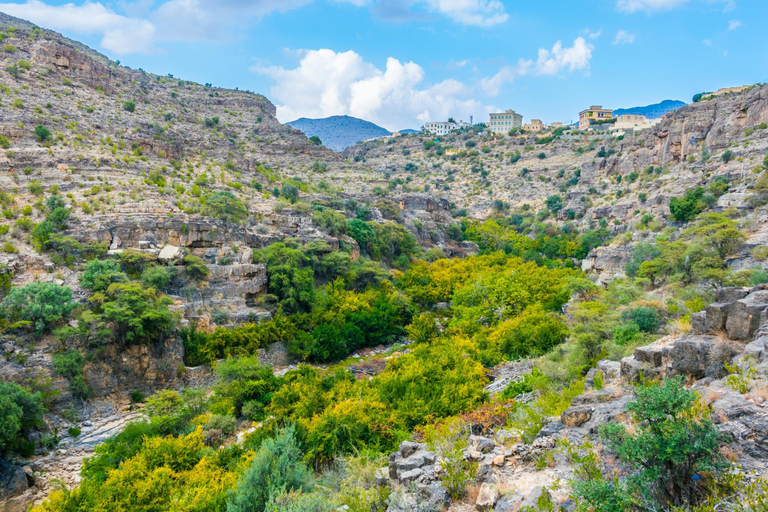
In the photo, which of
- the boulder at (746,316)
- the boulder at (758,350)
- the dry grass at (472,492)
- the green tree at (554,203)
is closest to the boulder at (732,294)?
the boulder at (746,316)

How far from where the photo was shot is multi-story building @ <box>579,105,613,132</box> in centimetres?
8742

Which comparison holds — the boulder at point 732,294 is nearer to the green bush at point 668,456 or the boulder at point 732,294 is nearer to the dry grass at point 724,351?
the dry grass at point 724,351

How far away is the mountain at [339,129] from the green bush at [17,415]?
157 meters

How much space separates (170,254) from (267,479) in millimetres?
19271

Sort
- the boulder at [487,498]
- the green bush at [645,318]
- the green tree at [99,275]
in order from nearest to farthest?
the boulder at [487,498] → the green bush at [645,318] → the green tree at [99,275]

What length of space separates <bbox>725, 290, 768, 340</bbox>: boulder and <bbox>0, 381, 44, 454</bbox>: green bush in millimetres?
22616

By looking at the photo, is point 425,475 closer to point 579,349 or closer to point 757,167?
point 579,349

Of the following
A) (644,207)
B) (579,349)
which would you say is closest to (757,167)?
(644,207)

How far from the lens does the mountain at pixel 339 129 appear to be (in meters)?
170

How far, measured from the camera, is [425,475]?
9555 mm

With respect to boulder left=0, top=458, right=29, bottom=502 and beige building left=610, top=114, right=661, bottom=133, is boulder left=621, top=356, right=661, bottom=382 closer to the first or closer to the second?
boulder left=0, top=458, right=29, bottom=502

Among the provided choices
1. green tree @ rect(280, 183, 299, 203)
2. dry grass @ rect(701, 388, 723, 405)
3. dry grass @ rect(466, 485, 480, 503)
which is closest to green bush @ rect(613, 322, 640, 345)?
dry grass @ rect(701, 388, 723, 405)

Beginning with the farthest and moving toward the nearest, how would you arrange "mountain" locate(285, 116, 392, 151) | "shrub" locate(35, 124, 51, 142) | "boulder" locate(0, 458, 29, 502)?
"mountain" locate(285, 116, 392, 151) < "shrub" locate(35, 124, 51, 142) < "boulder" locate(0, 458, 29, 502)

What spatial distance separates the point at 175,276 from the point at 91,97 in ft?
81.8
